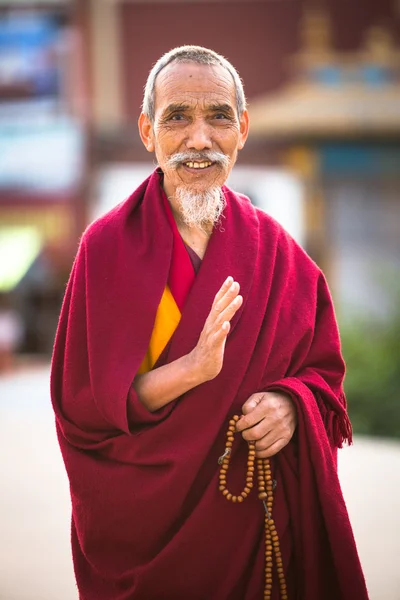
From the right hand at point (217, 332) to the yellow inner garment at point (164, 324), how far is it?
16 centimetres

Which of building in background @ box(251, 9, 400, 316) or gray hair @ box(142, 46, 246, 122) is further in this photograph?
building in background @ box(251, 9, 400, 316)

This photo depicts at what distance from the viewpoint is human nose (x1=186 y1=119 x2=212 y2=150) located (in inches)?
88.0

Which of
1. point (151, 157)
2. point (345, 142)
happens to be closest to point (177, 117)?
point (151, 157)

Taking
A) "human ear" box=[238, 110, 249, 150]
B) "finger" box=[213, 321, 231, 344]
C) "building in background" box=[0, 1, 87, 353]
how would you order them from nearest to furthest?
"finger" box=[213, 321, 231, 344]
"human ear" box=[238, 110, 249, 150]
"building in background" box=[0, 1, 87, 353]

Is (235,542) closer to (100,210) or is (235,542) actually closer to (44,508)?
(44,508)

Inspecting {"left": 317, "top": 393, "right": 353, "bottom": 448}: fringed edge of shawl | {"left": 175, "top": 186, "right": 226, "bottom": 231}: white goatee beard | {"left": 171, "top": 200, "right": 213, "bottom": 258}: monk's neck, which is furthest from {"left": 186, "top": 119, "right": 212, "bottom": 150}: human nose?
{"left": 317, "top": 393, "right": 353, "bottom": 448}: fringed edge of shawl

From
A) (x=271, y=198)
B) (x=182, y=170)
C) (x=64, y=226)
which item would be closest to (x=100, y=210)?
(x=64, y=226)

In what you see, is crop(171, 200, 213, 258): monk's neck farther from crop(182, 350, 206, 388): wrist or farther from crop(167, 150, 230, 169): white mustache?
crop(182, 350, 206, 388): wrist

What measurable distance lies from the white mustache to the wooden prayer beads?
73 centimetres

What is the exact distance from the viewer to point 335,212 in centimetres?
1032

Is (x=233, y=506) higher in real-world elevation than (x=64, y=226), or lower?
lower

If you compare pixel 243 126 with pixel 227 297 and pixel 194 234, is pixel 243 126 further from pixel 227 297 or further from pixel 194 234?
pixel 227 297

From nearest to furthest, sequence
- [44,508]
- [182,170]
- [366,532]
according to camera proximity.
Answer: [182,170] → [366,532] → [44,508]

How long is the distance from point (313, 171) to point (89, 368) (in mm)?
8353
